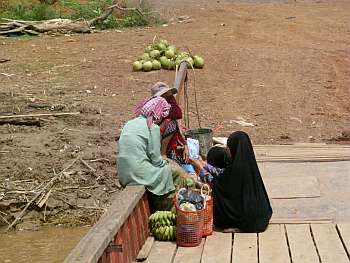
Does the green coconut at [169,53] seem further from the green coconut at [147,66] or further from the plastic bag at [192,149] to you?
the plastic bag at [192,149]

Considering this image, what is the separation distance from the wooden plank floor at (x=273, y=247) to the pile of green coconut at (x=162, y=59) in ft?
26.7

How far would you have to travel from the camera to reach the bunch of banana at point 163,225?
6.13 m

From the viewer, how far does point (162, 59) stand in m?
14.3

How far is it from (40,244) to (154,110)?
284 cm

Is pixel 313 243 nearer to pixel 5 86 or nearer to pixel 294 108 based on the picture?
pixel 294 108

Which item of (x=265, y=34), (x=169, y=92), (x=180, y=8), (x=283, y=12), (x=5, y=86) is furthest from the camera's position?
(x=180, y=8)

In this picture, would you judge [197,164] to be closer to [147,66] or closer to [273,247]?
[273,247]

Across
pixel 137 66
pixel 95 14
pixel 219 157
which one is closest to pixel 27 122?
pixel 137 66

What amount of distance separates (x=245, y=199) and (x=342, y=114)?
599cm

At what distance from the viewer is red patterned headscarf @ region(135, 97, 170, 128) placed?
6.39 meters

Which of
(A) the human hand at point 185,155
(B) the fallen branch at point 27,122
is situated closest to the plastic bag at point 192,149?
(A) the human hand at point 185,155

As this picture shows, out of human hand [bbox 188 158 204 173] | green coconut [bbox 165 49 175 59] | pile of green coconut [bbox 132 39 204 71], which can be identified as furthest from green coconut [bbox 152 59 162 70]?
human hand [bbox 188 158 204 173]

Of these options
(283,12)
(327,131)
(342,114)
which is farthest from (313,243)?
(283,12)

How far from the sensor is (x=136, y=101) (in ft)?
41.2
